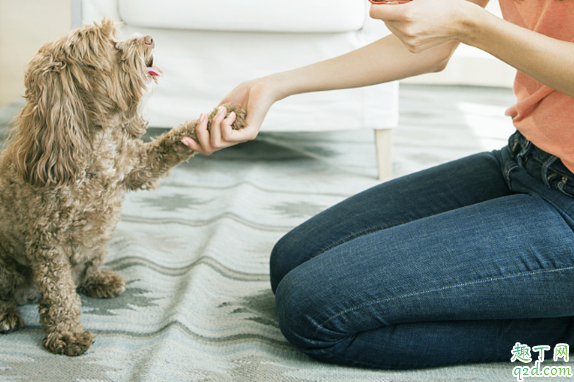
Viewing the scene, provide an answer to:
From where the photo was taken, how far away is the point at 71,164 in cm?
91

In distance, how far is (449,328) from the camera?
2.95 feet

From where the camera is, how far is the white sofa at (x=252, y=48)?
1.67m

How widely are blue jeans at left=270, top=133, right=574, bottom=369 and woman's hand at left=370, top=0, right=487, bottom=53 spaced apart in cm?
30

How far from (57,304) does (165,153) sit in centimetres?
37

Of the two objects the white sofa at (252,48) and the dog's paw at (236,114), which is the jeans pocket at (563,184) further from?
the white sofa at (252,48)

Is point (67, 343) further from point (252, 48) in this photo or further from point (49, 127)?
point (252, 48)

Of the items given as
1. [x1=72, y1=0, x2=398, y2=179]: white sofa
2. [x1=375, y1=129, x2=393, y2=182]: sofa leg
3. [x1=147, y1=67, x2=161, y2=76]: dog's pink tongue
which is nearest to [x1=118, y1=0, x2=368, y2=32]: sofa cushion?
[x1=72, y1=0, x2=398, y2=179]: white sofa

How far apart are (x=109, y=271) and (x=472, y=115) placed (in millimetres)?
2184

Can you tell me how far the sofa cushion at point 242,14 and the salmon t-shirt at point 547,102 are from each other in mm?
805

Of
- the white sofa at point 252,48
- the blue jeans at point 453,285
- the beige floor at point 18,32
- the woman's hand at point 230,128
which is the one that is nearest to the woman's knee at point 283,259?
the blue jeans at point 453,285

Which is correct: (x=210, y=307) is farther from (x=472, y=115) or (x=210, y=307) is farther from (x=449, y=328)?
(x=472, y=115)

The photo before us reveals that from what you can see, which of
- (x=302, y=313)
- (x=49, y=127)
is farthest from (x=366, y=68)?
(x=49, y=127)

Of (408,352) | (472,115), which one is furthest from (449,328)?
(472,115)

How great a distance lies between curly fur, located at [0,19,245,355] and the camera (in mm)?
893
